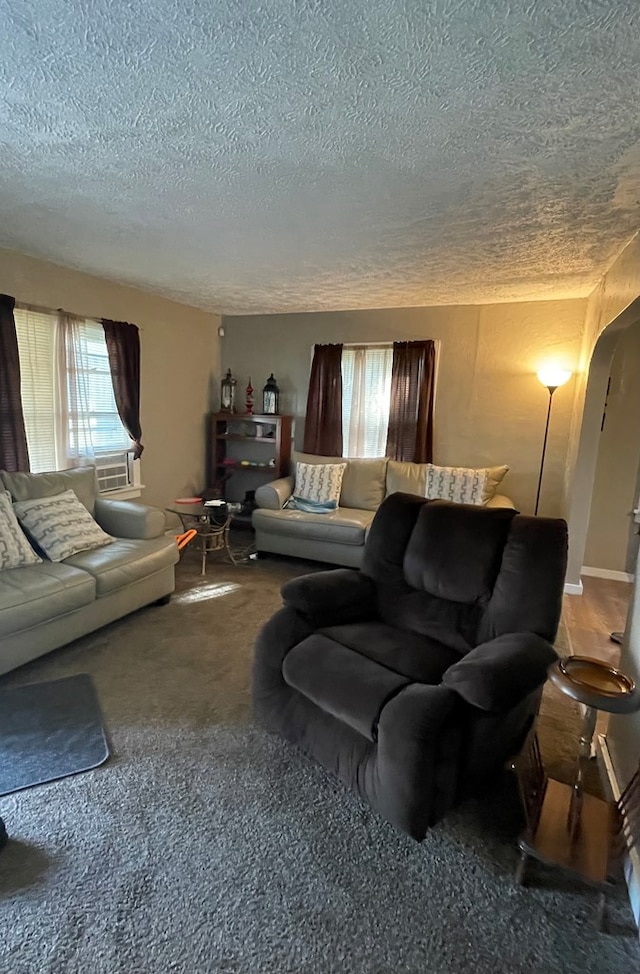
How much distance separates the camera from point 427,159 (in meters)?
1.82

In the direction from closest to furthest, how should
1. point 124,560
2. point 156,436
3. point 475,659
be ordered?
point 475,659
point 124,560
point 156,436

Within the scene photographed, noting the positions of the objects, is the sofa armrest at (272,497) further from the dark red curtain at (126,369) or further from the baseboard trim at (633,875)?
the baseboard trim at (633,875)

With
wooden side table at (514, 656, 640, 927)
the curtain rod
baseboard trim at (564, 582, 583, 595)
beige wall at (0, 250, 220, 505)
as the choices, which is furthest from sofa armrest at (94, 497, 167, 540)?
baseboard trim at (564, 582, 583, 595)

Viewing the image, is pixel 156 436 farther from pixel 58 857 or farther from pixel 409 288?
pixel 58 857

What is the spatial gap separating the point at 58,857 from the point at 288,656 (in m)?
0.95

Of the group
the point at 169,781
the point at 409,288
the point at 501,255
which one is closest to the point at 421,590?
the point at 169,781

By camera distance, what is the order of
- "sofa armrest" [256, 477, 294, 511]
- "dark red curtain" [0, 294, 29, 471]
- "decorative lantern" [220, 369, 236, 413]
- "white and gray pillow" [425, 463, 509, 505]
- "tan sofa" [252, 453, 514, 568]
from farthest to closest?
"decorative lantern" [220, 369, 236, 413]
"sofa armrest" [256, 477, 294, 511]
"white and gray pillow" [425, 463, 509, 505]
"tan sofa" [252, 453, 514, 568]
"dark red curtain" [0, 294, 29, 471]

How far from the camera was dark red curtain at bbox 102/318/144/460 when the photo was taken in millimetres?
3986

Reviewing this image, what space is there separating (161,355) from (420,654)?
148 inches

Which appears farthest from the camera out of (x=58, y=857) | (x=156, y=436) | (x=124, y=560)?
(x=156, y=436)

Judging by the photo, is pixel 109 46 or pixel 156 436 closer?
pixel 109 46

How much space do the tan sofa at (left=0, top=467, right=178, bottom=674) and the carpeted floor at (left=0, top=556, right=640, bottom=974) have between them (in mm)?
713

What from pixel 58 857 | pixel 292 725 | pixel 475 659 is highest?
pixel 475 659

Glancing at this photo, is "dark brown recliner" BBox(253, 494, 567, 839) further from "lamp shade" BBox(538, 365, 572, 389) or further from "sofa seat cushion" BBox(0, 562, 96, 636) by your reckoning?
"lamp shade" BBox(538, 365, 572, 389)
